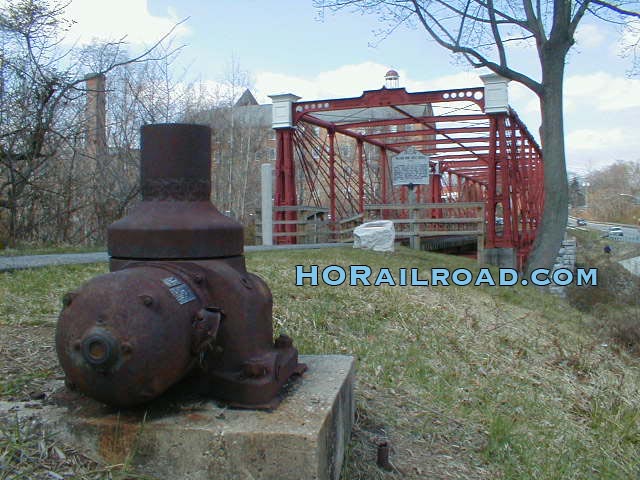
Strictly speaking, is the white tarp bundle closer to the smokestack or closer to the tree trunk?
the tree trunk

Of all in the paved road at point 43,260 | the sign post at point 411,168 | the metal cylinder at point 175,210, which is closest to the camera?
the metal cylinder at point 175,210

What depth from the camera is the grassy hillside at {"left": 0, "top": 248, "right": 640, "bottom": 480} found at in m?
3.16

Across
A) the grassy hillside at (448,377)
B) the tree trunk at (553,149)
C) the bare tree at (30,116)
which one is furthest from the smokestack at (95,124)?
the tree trunk at (553,149)

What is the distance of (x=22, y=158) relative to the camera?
1205 cm

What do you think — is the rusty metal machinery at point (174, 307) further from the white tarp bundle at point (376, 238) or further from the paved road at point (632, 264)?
the paved road at point (632, 264)

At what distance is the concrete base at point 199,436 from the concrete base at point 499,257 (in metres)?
15.4

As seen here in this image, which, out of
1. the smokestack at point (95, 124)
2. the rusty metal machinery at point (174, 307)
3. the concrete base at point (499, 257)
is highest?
the smokestack at point (95, 124)

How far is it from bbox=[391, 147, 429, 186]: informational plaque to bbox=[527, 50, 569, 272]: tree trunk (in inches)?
181

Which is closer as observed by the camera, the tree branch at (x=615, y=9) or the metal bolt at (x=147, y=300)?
the metal bolt at (x=147, y=300)

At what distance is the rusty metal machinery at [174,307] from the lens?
209 cm

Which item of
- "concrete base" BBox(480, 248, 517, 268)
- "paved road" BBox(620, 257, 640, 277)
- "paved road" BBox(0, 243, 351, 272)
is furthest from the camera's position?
"paved road" BBox(620, 257, 640, 277)

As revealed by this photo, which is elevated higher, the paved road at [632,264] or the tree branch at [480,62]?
the tree branch at [480,62]

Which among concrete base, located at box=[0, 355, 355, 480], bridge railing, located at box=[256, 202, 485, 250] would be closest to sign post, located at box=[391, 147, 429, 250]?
bridge railing, located at box=[256, 202, 485, 250]

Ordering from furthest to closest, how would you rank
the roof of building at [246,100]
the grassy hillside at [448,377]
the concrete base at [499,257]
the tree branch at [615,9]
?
1. the roof of building at [246,100]
2. the concrete base at [499,257]
3. the tree branch at [615,9]
4. the grassy hillside at [448,377]
